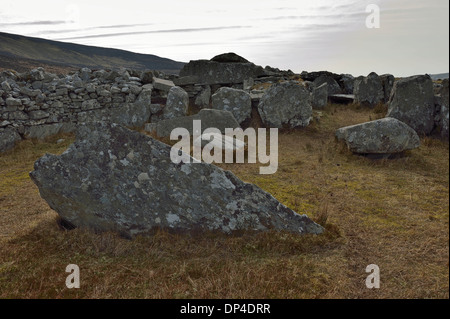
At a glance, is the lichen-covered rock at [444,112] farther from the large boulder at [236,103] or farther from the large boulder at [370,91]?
the large boulder at [236,103]

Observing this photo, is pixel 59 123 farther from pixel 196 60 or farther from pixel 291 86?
pixel 291 86

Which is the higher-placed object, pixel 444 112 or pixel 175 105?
pixel 175 105

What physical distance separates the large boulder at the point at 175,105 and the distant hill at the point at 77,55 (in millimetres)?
105936

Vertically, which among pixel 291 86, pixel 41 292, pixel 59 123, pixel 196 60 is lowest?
pixel 41 292

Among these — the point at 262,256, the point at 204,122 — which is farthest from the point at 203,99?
the point at 262,256

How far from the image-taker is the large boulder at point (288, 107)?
41.9ft

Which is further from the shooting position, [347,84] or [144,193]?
[347,84]

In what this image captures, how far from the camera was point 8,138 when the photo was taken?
11.7m

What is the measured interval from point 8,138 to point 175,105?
652 centimetres

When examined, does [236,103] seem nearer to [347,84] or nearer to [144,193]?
[144,193]

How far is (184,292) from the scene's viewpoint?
11.1 feet

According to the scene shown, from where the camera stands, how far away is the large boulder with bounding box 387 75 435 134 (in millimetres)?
11297

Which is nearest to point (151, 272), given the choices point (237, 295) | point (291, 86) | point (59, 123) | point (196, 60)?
point (237, 295)

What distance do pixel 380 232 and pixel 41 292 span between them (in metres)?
4.57
